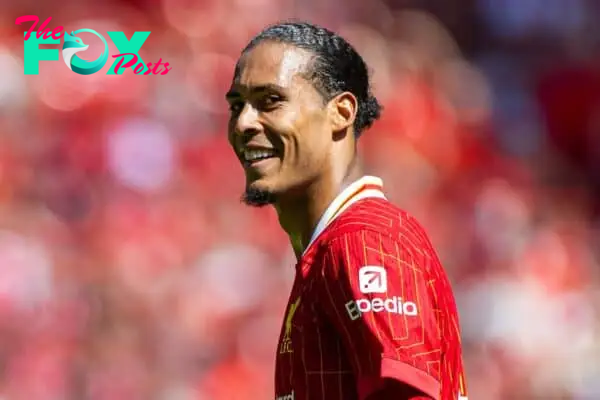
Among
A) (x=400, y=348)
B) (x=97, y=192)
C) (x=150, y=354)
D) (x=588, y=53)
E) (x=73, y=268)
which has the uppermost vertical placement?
(x=588, y=53)

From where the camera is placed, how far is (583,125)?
566 cm

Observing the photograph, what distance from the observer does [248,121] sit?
71.0 inches

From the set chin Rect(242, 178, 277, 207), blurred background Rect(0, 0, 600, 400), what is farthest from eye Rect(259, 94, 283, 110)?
blurred background Rect(0, 0, 600, 400)

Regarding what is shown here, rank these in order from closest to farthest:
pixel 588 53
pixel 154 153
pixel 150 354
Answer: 1. pixel 150 354
2. pixel 154 153
3. pixel 588 53

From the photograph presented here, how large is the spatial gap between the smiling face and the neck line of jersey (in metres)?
0.06

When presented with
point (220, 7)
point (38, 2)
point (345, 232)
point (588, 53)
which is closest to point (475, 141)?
point (588, 53)

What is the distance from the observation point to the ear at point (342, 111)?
1.83 meters

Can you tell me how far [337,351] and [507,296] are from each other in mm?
3755

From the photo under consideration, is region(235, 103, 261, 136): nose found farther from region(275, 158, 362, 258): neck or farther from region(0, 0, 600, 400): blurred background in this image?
region(0, 0, 600, 400): blurred background

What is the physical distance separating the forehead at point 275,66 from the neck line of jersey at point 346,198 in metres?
0.20

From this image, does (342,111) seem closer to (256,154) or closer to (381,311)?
(256,154)

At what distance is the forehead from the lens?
1.79 metres

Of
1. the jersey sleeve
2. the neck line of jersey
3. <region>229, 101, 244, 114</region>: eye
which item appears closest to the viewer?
the jersey sleeve

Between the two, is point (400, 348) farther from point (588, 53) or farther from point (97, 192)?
point (588, 53)
